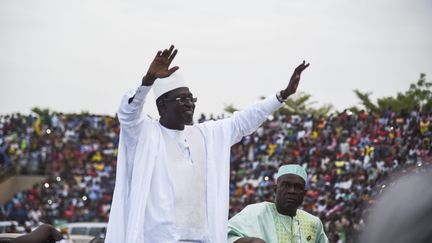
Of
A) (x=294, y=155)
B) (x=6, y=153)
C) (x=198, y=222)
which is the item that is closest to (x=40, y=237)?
(x=198, y=222)

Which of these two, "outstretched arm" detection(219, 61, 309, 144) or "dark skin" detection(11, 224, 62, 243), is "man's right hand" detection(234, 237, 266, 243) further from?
"dark skin" detection(11, 224, 62, 243)

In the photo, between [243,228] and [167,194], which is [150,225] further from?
[243,228]

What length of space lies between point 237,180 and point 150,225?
22445mm

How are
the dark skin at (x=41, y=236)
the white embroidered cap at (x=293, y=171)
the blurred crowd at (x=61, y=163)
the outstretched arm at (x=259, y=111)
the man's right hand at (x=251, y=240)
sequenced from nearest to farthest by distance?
the dark skin at (x=41, y=236), the man's right hand at (x=251, y=240), the outstretched arm at (x=259, y=111), the white embroidered cap at (x=293, y=171), the blurred crowd at (x=61, y=163)

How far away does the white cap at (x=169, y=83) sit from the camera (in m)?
6.38

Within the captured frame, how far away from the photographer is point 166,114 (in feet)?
21.1

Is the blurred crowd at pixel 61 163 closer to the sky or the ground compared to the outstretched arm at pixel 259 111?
closer to the sky

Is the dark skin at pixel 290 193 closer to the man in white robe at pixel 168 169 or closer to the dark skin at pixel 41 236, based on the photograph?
the man in white robe at pixel 168 169

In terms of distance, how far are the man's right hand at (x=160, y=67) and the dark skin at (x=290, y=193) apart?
2085mm

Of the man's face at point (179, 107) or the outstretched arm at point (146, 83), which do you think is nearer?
the outstretched arm at point (146, 83)

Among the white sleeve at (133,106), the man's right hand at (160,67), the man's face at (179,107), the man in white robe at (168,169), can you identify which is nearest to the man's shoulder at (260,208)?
the man in white robe at (168,169)

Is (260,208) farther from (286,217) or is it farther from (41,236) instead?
(41,236)

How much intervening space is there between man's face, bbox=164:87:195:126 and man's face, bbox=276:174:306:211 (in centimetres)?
140

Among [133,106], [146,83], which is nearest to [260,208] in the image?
[133,106]
